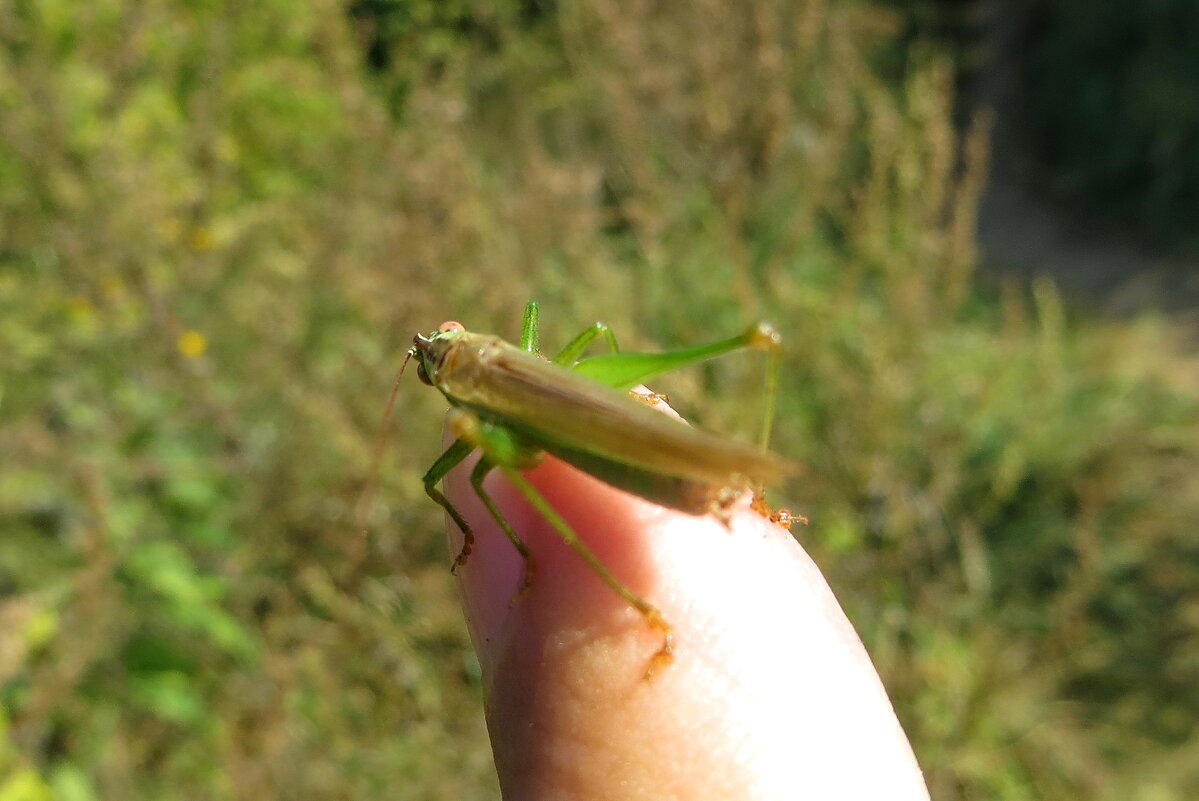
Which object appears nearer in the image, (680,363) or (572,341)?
(680,363)

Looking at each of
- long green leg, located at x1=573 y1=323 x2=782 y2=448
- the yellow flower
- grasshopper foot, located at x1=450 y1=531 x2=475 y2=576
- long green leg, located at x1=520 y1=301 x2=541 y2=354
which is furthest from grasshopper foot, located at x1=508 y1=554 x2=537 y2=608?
the yellow flower

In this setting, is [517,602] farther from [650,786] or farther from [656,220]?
[656,220]

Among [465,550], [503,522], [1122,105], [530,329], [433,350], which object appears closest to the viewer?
[503,522]

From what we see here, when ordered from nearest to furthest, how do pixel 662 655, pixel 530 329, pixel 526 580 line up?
pixel 662 655
pixel 526 580
pixel 530 329

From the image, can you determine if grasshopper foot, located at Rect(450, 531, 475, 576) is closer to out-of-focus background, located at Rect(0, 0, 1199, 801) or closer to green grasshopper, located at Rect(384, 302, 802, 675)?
green grasshopper, located at Rect(384, 302, 802, 675)

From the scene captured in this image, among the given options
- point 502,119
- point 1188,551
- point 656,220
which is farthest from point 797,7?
point 1188,551

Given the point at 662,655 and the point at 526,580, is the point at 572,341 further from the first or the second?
the point at 662,655

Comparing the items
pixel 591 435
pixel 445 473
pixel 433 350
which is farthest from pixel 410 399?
pixel 591 435
